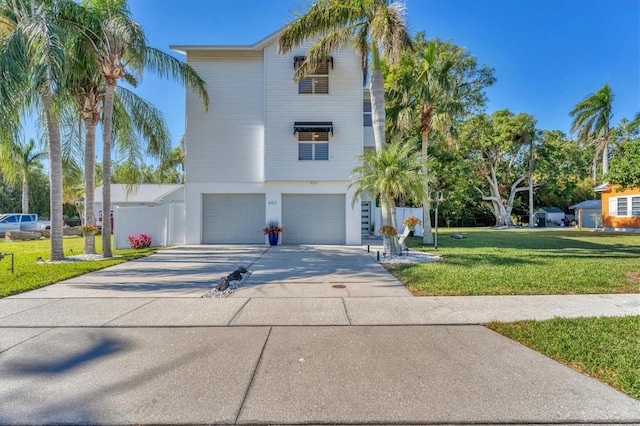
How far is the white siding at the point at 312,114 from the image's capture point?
14.4 m

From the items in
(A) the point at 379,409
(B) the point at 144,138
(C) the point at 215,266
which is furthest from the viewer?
(B) the point at 144,138

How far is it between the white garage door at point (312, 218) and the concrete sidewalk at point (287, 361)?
28.3 feet

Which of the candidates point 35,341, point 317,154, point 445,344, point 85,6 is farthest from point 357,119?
point 35,341

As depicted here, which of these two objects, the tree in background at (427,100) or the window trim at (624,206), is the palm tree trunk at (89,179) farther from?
the window trim at (624,206)

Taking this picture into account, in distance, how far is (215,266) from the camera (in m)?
9.30

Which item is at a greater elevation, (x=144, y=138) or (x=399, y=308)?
(x=144, y=138)

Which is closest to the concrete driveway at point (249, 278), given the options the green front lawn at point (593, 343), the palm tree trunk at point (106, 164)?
the palm tree trunk at point (106, 164)

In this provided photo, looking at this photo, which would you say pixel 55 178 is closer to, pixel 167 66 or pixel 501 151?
pixel 167 66

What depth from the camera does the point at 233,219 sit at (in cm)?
1514

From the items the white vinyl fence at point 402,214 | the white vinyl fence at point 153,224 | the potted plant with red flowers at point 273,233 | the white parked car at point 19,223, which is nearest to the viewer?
the white vinyl fence at point 153,224

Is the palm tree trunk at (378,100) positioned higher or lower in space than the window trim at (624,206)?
higher

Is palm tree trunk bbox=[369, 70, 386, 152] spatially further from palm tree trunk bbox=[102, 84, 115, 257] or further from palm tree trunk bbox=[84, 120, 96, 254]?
palm tree trunk bbox=[84, 120, 96, 254]

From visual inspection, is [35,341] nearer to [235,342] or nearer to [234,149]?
[235,342]

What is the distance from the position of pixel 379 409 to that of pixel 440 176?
2609 centimetres
